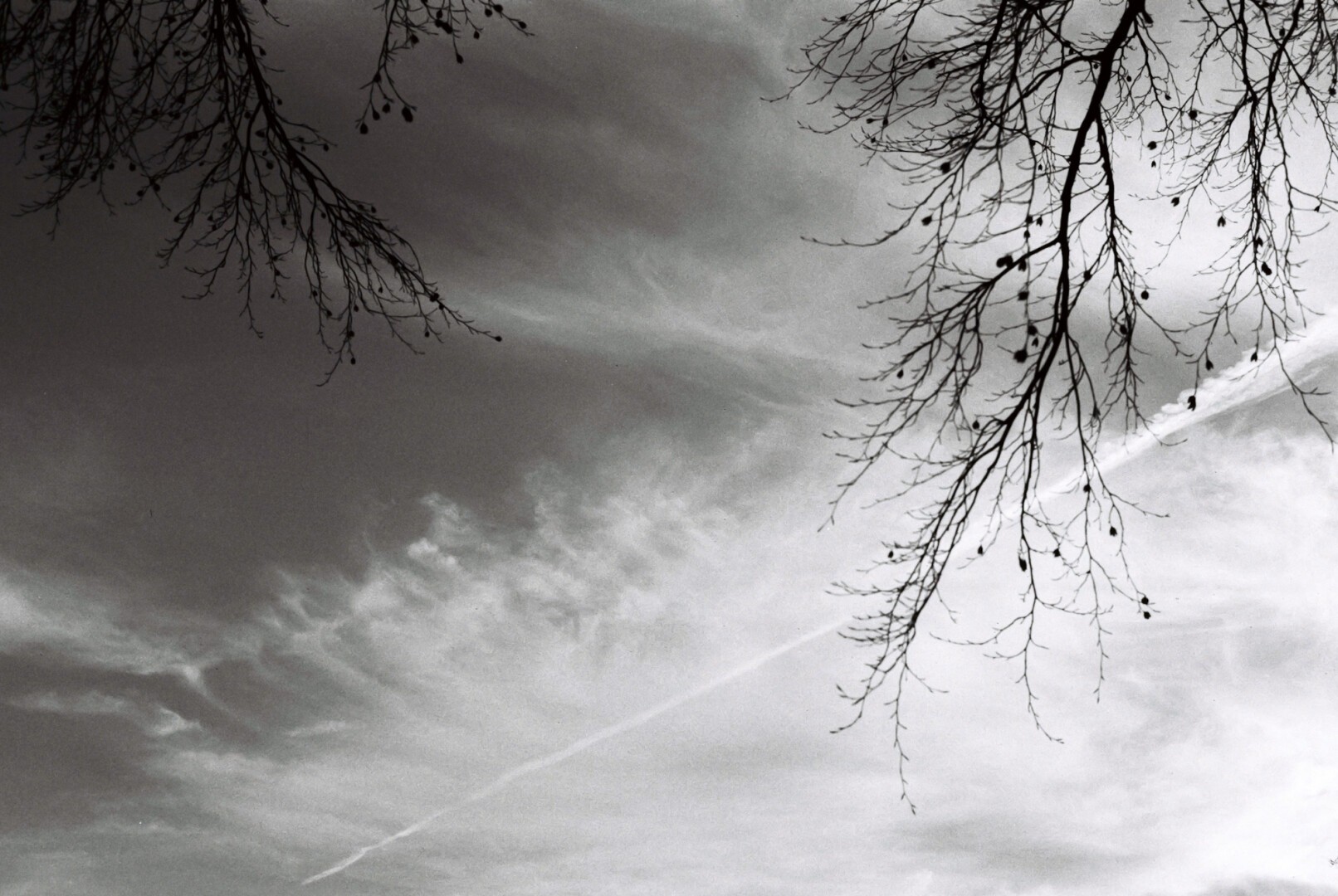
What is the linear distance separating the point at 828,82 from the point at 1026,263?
5.28 feet

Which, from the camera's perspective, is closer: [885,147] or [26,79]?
[26,79]

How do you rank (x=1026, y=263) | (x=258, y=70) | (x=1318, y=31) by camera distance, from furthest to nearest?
1. (x=1318, y=31)
2. (x=258, y=70)
3. (x=1026, y=263)

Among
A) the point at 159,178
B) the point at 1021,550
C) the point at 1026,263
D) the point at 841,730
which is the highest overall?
the point at 159,178

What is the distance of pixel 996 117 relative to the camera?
4352mm

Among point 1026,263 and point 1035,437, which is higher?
point 1026,263

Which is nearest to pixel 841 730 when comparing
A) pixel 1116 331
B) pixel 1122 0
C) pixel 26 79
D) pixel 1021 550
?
pixel 1021 550

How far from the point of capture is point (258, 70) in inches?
171

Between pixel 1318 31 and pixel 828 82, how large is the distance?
2.53 m

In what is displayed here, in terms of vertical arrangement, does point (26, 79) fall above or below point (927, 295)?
above

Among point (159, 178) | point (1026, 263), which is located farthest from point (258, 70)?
point (1026, 263)

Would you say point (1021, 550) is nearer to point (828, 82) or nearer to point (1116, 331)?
point (1116, 331)

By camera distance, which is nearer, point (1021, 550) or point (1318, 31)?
point (1021, 550)

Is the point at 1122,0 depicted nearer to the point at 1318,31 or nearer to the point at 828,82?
the point at 1318,31

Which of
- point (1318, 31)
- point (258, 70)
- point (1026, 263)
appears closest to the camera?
point (1026, 263)
